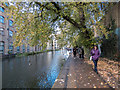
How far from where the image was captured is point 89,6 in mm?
7676

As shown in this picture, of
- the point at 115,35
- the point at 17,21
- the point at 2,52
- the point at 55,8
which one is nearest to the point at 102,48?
the point at 115,35

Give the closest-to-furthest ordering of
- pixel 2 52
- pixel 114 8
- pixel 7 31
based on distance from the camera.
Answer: pixel 114 8
pixel 2 52
pixel 7 31

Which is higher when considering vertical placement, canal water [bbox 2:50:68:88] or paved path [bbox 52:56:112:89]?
paved path [bbox 52:56:112:89]

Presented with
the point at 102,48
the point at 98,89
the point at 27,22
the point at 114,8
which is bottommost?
the point at 98,89

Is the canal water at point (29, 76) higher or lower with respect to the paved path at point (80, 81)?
lower

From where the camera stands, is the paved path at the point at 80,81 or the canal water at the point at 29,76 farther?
the canal water at the point at 29,76

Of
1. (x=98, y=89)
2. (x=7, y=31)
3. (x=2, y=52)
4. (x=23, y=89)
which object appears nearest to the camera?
→ (x=98, y=89)

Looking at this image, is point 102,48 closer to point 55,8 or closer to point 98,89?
point 55,8

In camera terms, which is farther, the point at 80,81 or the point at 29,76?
the point at 29,76

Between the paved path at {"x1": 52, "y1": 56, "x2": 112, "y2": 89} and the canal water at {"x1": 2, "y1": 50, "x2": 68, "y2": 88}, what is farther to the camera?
the canal water at {"x1": 2, "y1": 50, "x2": 68, "y2": 88}

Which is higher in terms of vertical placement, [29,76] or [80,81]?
[80,81]

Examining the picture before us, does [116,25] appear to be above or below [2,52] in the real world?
above

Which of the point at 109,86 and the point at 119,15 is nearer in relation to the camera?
the point at 109,86

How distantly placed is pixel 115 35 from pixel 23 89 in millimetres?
10836
